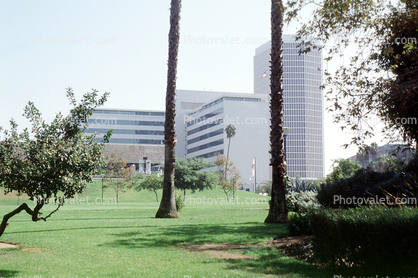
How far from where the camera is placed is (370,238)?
6676mm

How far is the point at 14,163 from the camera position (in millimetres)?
9125

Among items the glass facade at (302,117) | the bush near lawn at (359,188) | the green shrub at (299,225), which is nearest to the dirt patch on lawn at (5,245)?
the green shrub at (299,225)

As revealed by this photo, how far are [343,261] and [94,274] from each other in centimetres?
473

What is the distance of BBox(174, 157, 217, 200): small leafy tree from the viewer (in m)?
48.8

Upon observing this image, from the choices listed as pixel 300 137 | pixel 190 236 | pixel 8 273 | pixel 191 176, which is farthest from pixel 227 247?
pixel 300 137

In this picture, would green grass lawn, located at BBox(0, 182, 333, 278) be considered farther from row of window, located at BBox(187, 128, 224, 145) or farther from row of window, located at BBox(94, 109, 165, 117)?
row of window, located at BBox(94, 109, 165, 117)

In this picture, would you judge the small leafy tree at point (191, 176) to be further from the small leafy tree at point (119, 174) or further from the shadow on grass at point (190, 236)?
the shadow on grass at point (190, 236)

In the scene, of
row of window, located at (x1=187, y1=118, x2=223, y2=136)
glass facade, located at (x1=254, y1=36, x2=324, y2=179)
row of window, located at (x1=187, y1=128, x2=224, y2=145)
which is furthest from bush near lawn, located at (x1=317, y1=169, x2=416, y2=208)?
glass facade, located at (x1=254, y1=36, x2=324, y2=179)

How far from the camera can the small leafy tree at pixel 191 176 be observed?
160ft

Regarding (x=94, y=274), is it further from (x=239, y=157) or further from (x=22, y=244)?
(x=239, y=157)

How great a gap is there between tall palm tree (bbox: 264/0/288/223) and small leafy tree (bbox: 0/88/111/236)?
9357 millimetres

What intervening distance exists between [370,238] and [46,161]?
6.61 meters

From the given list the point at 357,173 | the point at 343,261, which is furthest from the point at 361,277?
the point at 357,173

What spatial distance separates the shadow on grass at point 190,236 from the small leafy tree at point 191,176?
33465 millimetres
